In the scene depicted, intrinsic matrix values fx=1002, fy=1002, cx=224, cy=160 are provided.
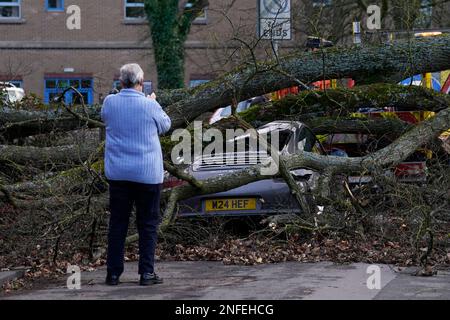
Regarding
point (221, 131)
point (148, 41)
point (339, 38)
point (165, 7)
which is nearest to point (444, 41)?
point (221, 131)

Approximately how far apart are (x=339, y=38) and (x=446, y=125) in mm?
16858

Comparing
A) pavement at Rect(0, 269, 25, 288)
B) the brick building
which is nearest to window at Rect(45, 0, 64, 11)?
the brick building

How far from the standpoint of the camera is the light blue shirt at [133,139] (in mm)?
8164

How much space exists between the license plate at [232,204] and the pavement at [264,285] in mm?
1338

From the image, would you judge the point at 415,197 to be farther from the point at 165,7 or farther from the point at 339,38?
the point at 165,7

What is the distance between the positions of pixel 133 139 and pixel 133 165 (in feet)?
0.70

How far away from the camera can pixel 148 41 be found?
40.3 m

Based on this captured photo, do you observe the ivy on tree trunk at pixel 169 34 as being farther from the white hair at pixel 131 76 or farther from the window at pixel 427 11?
the white hair at pixel 131 76

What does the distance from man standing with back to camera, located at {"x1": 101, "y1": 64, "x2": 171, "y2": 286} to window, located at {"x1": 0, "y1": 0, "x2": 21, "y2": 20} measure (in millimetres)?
33395

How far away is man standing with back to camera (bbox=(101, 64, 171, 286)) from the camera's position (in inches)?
322

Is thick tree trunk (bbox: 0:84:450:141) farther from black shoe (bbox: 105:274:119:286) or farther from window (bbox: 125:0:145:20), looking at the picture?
window (bbox: 125:0:145:20)

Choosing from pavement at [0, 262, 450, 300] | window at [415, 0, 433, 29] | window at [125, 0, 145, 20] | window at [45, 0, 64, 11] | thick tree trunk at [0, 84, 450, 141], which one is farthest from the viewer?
window at [125, 0, 145, 20]

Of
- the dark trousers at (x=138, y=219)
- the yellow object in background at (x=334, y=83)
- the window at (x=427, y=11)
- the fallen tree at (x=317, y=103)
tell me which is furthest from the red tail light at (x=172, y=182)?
the window at (x=427, y=11)

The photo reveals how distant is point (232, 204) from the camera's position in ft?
35.6
